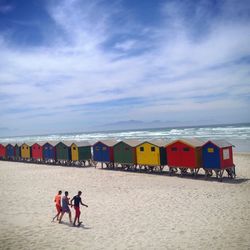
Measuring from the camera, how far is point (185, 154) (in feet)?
83.5

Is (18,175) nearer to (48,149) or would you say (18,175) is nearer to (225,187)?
(48,149)

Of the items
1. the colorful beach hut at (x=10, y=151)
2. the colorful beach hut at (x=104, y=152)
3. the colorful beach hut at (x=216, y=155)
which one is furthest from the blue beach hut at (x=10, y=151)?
the colorful beach hut at (x=216, y=155)

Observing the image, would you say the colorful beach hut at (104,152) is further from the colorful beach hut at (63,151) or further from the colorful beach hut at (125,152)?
the colorful beach hut at (63,151)

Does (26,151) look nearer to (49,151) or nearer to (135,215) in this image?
(49,151)

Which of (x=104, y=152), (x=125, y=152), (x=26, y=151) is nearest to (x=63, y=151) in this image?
(x=104, y=152)

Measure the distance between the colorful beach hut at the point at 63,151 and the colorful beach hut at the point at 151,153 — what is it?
1031cm

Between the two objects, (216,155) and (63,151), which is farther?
(63,151)

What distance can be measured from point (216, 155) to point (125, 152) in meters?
9.81

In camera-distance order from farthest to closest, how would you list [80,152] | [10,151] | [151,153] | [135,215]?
[10,151] → [80,152] → [151,153] → [135,215]

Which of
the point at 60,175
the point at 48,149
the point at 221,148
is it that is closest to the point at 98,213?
the point at 221,148

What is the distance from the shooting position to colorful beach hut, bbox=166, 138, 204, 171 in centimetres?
2480

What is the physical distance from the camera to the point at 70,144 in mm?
36531

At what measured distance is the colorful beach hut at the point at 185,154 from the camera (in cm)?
2480

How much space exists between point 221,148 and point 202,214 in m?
9.81
